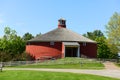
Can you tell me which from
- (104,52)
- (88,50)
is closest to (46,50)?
(88,50)

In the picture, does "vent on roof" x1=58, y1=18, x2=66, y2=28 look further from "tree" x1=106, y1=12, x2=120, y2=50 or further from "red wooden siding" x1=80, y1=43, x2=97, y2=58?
"tree" x1=106, y1=12, x2=120, y2=50

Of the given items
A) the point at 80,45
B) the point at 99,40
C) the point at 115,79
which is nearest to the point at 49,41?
the point at 80,45

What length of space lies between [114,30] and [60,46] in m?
12.8

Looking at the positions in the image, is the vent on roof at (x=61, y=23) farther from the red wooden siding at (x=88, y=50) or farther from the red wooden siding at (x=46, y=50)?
the red wooden siding at (x=88, y=50)

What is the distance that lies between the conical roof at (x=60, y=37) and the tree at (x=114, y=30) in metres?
7.48

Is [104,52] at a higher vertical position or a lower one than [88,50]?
lower

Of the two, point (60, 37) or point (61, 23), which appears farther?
point (61, 23)

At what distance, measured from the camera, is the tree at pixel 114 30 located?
69.2m

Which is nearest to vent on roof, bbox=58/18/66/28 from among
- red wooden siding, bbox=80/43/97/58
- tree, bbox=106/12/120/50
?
red wooden siding, bbox=80/43/97/58

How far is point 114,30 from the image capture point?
70062 mm

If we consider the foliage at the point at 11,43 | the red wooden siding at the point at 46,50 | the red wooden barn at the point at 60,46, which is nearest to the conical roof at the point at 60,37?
the red wooden barn at the point at 60,46

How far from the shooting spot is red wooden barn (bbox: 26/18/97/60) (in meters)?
73.6

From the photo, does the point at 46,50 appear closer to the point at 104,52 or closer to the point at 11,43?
the point at 11,43

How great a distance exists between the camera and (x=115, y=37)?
6912cm
